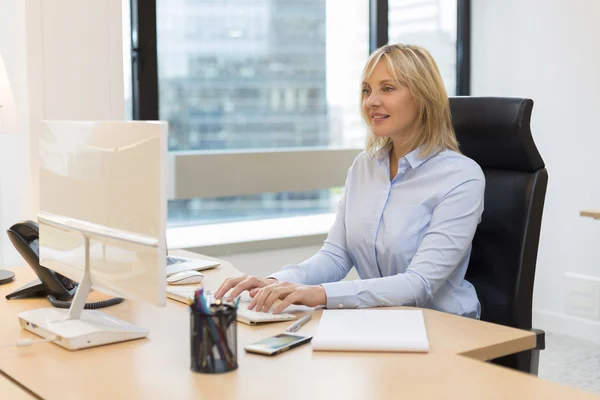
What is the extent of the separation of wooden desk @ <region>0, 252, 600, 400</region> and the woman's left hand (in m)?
0.08

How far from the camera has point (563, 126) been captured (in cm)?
381

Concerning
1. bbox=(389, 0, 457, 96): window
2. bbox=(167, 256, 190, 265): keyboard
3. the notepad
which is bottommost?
the notepad

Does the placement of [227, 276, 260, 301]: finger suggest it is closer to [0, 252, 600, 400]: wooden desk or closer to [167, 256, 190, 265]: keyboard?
[0, 252, 600, 400]: wooden desk

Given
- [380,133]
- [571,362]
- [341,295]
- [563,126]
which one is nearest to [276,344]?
[341,295]

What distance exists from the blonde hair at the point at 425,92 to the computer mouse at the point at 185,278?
2.14 feet

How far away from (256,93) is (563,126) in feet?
4.85

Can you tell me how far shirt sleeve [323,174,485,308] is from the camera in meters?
1.75

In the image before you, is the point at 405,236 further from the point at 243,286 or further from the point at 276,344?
the point at 276,344

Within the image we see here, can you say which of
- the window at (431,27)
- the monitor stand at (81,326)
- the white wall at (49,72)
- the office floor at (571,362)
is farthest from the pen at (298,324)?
the window at (431,27)

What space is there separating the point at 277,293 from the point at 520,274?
643mm

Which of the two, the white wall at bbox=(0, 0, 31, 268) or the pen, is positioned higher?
the white wall at bbox=(0, 0, 31, 268)

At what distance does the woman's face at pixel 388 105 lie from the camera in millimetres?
2031

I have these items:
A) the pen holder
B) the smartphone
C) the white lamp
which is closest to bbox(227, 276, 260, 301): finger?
the smartphone

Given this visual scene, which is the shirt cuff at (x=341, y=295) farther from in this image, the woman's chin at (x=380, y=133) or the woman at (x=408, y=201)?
the woman's chin at (x=380, y=133)
